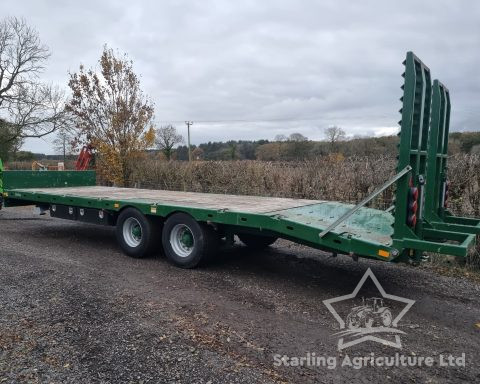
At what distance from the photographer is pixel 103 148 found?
56.8ft

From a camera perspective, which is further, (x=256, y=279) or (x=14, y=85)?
(x=14, y=85)

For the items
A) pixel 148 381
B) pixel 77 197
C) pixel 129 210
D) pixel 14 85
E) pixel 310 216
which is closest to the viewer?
pixel 148 381

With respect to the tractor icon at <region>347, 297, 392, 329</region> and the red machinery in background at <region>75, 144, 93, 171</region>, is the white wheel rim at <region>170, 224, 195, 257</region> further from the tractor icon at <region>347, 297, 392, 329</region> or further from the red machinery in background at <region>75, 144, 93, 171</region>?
the red machinery in background at <region>75, 144, 93, 171</region>

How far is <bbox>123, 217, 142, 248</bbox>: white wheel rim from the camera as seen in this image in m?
7.31

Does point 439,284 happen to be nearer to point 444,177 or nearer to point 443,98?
point 444,177

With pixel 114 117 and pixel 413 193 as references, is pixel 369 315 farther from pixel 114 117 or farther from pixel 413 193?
pixel 114 117

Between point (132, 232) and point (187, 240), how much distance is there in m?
1.33

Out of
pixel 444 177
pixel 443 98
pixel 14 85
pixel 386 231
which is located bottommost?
pixel 386 231

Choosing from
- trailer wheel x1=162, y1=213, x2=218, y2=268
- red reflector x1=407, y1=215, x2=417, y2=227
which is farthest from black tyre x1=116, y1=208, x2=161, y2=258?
red reflector x1=407, y1=215, x2=417, y2=227

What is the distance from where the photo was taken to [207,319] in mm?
4543

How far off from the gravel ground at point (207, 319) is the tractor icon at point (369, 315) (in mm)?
202

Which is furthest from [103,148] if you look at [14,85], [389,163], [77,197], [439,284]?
[14,85]

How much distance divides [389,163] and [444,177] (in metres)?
3.40

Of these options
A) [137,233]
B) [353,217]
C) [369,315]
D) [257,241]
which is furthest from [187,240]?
[369,315]
